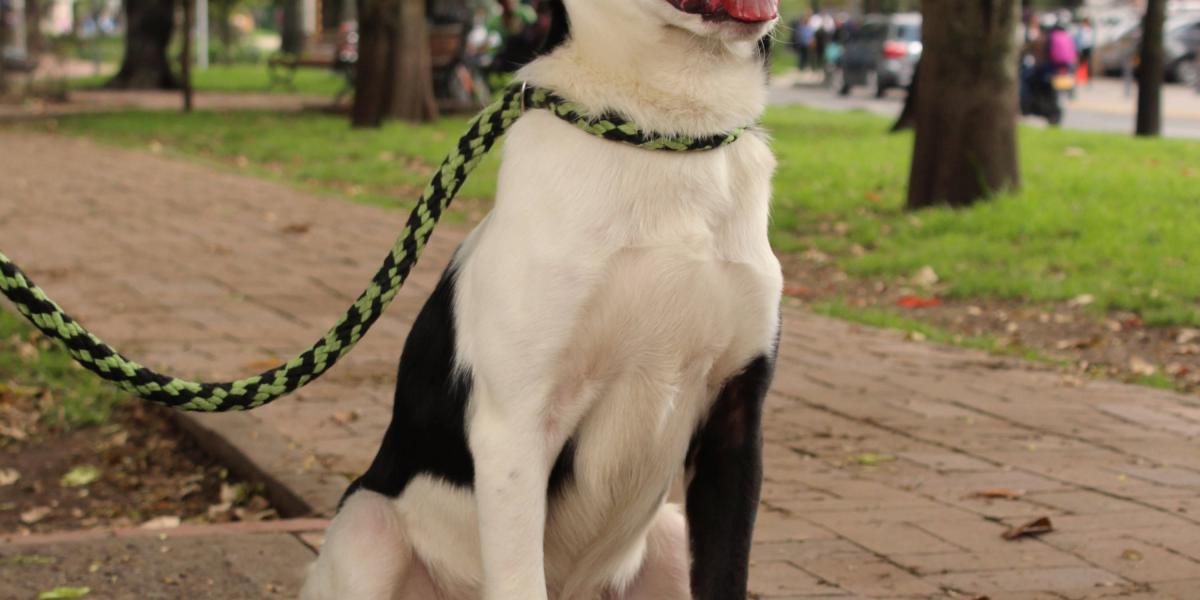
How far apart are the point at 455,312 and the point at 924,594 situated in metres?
1.66

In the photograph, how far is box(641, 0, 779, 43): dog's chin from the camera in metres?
2.65

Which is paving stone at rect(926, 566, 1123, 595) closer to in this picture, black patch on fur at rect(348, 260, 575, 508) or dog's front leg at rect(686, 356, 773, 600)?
dog's front leg at rect(686, 356, 773, 600)

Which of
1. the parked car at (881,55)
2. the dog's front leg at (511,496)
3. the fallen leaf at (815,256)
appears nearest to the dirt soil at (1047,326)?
the fallen leaf at (815,256)

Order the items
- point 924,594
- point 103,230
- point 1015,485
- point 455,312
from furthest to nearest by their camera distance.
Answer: point 103,230
point 1015,485
point 924,594
point 455,312

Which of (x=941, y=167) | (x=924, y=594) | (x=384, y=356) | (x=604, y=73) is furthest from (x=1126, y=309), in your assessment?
(x=604, y=73)

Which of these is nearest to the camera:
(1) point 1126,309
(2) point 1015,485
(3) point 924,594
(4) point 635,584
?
(4) point 635,584

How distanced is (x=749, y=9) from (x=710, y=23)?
0.24ft

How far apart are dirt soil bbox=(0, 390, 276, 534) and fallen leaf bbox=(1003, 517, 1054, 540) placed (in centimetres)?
229

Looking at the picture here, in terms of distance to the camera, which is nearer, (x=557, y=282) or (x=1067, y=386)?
(x=557, y=282)

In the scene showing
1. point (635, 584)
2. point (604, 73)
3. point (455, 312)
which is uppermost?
point (604, 73)

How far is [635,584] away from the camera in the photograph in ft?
10.6

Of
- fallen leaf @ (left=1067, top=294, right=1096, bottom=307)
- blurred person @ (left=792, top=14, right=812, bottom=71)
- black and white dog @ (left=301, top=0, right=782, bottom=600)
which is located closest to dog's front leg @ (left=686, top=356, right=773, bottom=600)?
black and white dog @ (left=301, top=0, right=782, bottom=600)

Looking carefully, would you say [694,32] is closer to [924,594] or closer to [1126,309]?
[924,594]

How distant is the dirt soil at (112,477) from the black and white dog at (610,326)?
2.39 m
